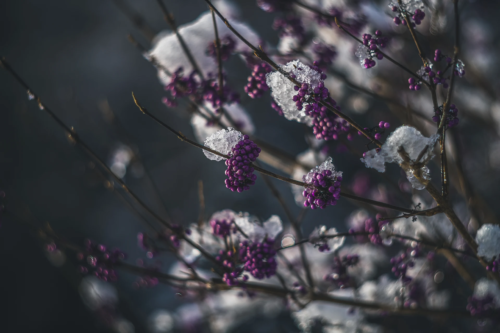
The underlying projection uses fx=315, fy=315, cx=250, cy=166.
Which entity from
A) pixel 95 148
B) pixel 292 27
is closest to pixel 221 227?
pixel 292 27

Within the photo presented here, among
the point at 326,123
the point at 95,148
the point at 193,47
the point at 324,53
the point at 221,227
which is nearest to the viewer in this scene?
the point at 326,123

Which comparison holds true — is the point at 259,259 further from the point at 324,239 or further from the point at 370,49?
the point at 370,49

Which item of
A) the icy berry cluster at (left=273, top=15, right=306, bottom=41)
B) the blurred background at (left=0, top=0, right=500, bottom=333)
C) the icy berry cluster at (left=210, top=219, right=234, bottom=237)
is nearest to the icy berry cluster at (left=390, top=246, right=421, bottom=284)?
the icy berry cluster at (left=210, top=219, right=234, bottom=237)

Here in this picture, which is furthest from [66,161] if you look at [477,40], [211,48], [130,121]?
[477,40]

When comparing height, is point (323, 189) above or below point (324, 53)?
below

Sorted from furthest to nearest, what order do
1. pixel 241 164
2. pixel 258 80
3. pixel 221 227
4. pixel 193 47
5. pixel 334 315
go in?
1. pixel 334 315
2. pixel 193 47
3. pixel 221 227
4. pixel 258 80
5. pixel 241 164

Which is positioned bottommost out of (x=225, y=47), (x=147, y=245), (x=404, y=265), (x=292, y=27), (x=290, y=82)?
(x=404, y=265)

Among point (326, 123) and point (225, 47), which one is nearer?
point (326, 123)
